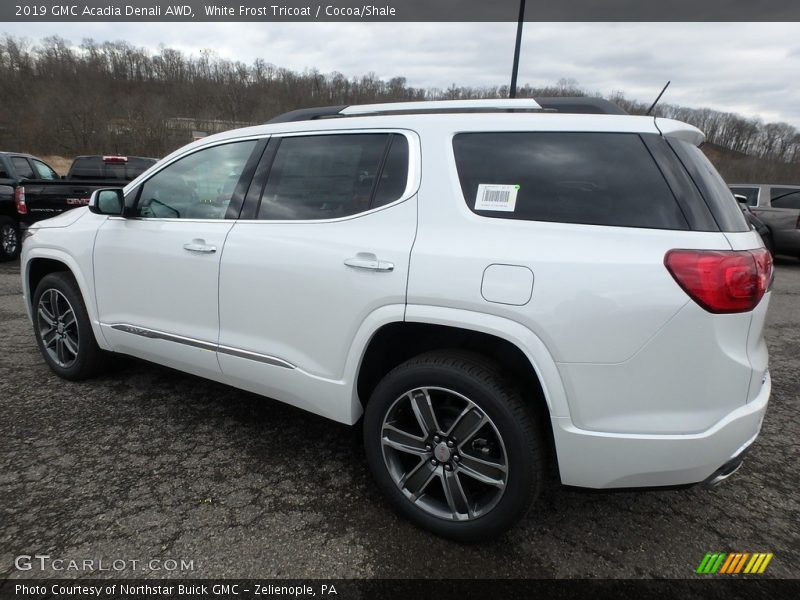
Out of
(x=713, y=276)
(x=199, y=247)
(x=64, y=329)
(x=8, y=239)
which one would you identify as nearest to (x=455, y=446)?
(x=713, y=276)

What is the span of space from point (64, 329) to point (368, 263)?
273 cm

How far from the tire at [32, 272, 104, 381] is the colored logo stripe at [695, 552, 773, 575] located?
3788 millimetres

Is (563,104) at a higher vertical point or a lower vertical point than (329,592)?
higher

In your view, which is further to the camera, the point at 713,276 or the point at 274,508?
the point at 274,508

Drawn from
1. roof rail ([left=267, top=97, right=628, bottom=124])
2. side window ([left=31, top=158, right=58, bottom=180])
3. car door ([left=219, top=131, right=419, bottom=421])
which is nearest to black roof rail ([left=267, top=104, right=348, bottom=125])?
roof rail ([left=267, top=97, right=628, bottom=124])

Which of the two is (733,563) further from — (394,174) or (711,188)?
(394,174)

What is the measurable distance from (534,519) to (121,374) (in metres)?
3.16

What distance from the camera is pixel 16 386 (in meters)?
3.56

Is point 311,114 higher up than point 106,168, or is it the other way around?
point 311,114

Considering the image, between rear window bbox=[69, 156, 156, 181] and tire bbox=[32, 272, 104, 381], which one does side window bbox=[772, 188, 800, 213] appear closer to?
tire bbox=[32, 272, 104, 381]

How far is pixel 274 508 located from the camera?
2.35m

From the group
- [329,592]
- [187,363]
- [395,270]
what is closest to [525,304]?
[395,270]

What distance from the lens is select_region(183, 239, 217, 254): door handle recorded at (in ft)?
8.87

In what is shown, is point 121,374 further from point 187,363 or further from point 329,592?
point 329,592
